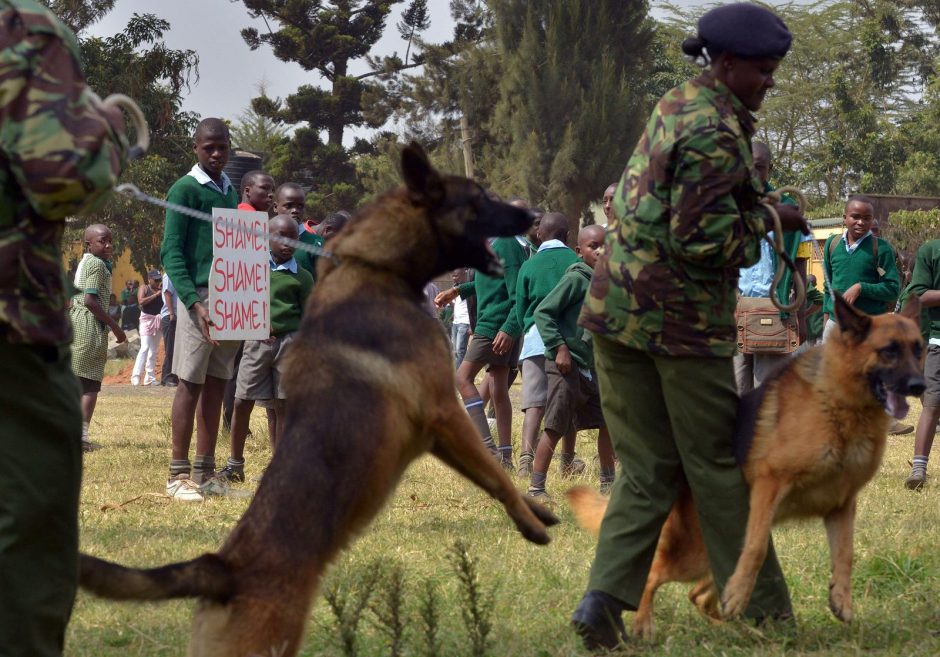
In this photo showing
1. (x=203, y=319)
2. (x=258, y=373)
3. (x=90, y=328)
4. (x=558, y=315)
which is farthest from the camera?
(x=90, y=328)

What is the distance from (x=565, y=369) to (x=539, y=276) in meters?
1.18

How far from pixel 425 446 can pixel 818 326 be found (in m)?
9.38

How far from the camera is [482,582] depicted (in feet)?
17.6

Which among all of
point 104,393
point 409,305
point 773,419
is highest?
point 409,305

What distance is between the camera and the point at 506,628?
15.1ft

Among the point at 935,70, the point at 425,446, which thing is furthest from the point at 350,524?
the point at 935,70

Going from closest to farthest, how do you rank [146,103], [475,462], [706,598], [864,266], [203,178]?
1. [475,462]
2. [706,598]
3. [203,178]
4. [864,266]
5. [146,103]

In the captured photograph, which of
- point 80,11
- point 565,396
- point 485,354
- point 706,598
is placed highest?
point 80,11

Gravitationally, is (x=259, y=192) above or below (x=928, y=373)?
above

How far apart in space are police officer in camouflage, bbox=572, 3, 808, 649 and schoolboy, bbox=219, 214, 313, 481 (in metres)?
4.84

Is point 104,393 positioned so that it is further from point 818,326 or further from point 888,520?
point 888,520

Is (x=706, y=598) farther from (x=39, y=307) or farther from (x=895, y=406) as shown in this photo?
(x=39, y=307)

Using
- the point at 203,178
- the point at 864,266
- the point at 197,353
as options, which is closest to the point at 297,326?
the point at 197,353

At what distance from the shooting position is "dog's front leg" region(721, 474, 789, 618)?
4113mm
